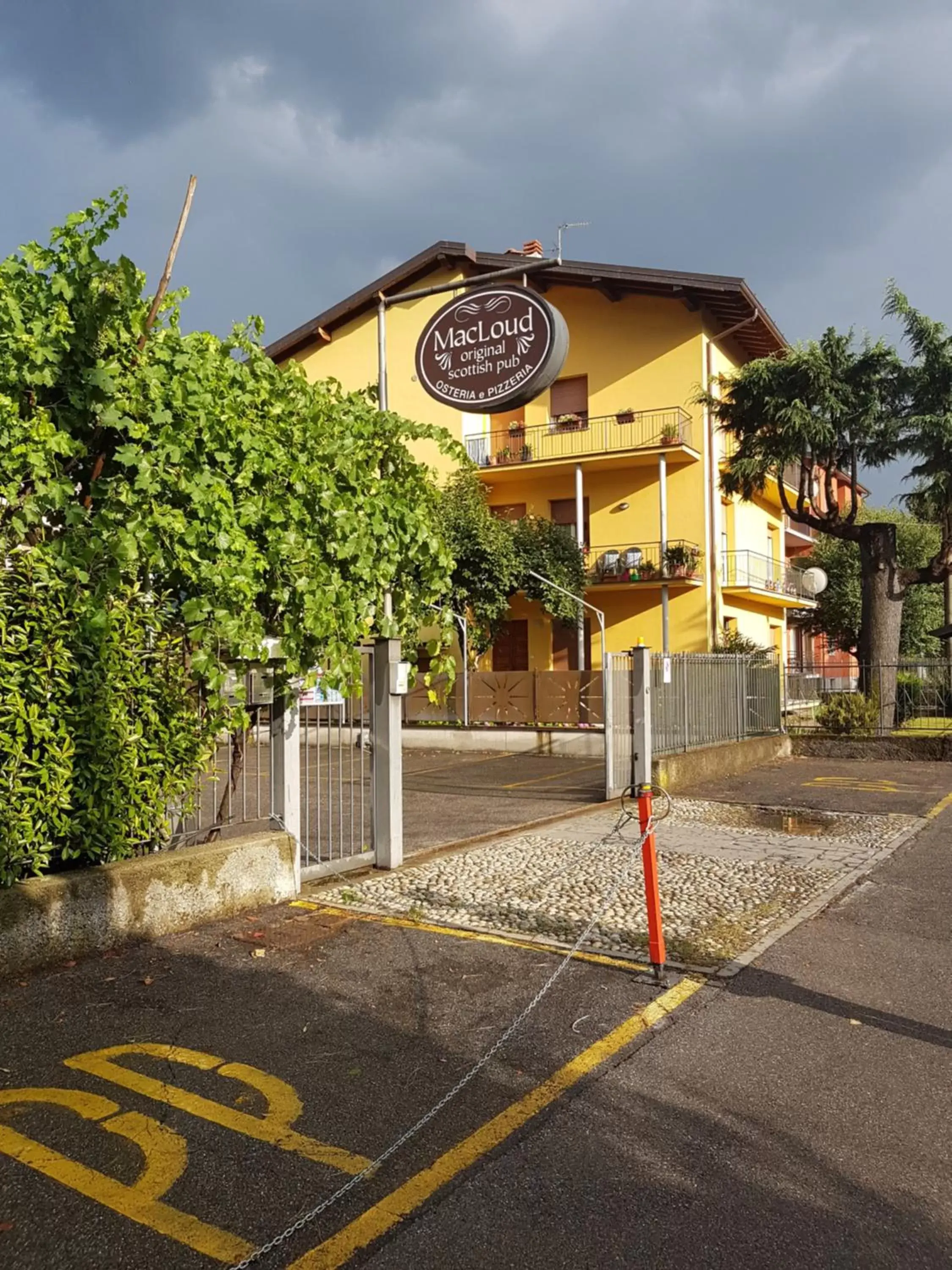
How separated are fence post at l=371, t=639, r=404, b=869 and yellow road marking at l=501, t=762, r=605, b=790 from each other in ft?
20.3

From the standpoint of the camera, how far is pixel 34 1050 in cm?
422

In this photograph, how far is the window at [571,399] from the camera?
27.7 metres

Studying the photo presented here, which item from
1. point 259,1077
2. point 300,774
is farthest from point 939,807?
point 259,1077

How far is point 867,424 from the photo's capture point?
67.1 ft

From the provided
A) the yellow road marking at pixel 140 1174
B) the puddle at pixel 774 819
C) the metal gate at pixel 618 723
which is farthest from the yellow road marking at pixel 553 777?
the yellow road marking at pixel 140 1174

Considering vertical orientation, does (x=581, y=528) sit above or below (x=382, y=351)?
above

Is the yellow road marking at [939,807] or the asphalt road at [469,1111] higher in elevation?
the yellow road marking at [939,807]

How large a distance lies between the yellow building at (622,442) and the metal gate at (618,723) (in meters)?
13.0

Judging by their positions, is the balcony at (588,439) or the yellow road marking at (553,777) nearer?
the yellow road marking at (553,777)

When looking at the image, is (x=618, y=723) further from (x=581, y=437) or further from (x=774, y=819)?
(x=581, y=437)

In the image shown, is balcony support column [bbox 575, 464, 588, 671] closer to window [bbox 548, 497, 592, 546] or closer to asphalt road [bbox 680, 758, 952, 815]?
window [bbox 548, 497, 592, 546]

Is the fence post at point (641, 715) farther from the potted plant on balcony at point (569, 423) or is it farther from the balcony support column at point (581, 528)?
the potted plant on balcony at point (569, 423)

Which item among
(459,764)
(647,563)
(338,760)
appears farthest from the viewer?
(647,563)

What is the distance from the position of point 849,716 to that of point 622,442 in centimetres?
1133
